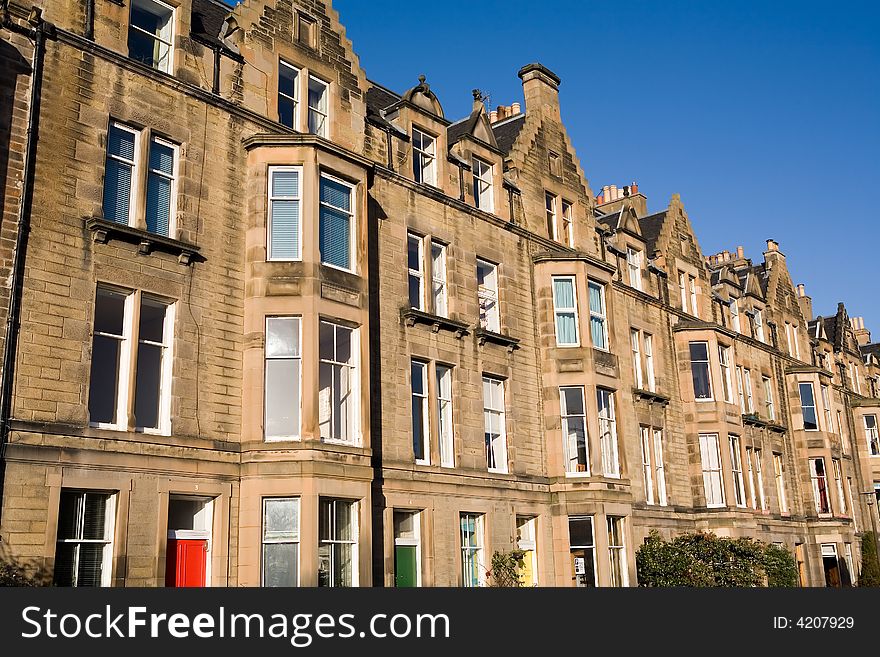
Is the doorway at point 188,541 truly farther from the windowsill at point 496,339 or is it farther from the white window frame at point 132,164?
the windowsill at point 496,339

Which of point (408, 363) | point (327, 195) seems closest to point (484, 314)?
point (408, 363)

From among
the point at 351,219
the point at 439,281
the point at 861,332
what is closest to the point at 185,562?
the point at 351,219

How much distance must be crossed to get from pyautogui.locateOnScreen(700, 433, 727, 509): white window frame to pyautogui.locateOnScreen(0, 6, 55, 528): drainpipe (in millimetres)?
24904

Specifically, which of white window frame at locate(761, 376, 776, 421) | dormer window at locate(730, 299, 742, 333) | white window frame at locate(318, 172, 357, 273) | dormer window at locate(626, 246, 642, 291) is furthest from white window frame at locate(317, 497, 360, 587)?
dormer window at locate(730, 299, 742, 333)

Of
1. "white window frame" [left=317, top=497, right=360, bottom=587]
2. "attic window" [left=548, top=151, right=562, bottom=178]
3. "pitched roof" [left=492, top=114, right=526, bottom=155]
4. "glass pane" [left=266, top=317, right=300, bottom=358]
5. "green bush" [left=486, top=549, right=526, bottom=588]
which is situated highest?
"pitched roof" [left=492, top=114, right=526, bottom=155]

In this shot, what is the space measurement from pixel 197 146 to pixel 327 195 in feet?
10.3

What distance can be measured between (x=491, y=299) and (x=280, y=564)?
11.3 m

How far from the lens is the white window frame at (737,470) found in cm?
3472

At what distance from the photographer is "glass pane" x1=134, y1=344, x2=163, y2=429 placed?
61.1 ft

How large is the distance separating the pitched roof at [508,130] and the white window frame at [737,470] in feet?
45.5

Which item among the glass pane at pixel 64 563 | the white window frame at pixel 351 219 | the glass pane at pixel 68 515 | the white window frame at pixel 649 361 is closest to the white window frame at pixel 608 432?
the white window frame at pixel 649 361

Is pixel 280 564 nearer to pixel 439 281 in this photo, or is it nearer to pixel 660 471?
pixel 439 281

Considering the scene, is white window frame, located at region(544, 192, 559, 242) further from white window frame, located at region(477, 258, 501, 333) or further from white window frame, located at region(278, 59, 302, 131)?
white window frame, located at region(278, 59, 302, 131)

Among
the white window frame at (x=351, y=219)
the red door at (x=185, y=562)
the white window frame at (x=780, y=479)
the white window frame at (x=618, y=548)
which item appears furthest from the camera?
the white window frame at (x=780, y=479)
